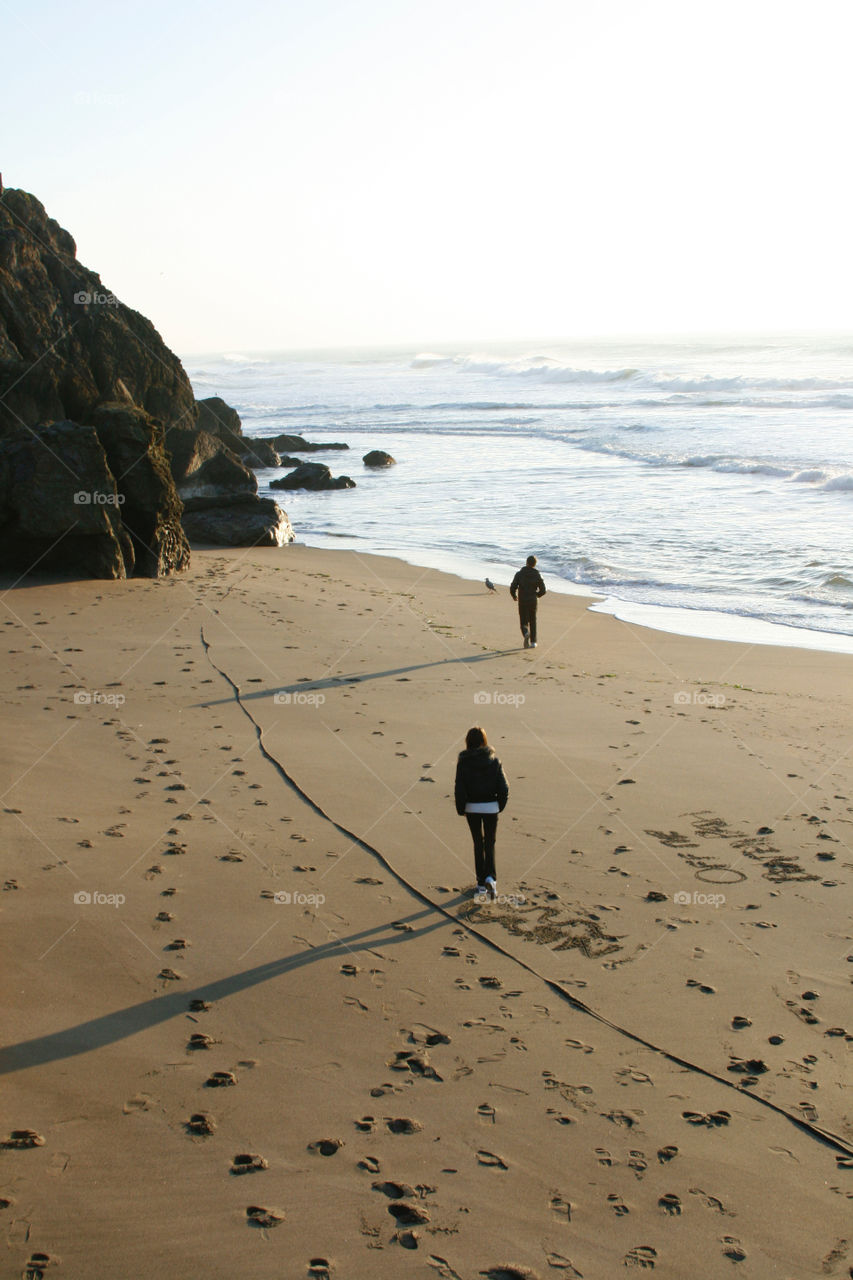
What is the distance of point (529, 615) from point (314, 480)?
2021 centimetres

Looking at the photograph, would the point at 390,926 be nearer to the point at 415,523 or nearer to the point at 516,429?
the point at 415,523

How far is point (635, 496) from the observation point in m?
28.6

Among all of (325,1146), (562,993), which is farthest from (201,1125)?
(562,993)

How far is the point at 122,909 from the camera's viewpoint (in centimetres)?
604

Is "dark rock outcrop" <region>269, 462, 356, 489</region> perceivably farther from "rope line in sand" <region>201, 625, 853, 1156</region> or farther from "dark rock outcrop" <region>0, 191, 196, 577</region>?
"rope line in sand" <region>201, 625, 853, 1156</region>

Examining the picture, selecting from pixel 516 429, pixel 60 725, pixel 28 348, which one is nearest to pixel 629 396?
pixel 516 429

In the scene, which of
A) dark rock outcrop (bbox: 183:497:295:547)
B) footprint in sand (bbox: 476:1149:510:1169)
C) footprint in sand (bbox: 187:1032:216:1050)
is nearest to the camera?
footprint in sand (bbox: 476:1149:510:1169)

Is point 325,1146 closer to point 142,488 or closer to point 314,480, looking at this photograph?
point 142,488

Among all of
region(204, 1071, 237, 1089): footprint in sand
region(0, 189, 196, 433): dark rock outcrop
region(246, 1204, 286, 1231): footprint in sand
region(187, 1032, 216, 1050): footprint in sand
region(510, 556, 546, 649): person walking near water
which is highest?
region(0, 189, 196, 433): dark rock outcrop

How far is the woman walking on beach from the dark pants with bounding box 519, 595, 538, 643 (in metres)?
6.92

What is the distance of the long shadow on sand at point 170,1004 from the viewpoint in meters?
4.63

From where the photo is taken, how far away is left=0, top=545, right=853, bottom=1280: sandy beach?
381cm

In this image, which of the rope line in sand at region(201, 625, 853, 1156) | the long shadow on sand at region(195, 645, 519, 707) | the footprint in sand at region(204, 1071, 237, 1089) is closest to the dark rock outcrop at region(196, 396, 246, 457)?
the long shadow on sand at region(195, 645, 519, 707)

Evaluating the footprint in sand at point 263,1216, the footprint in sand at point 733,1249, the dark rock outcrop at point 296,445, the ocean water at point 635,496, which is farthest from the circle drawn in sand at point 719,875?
the dark rock outcrop at point 296,445
